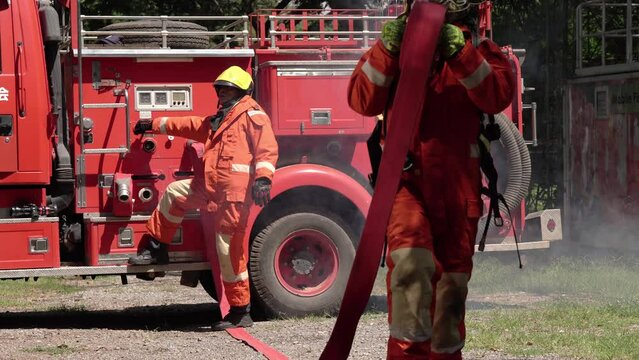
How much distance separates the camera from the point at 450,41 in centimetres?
492

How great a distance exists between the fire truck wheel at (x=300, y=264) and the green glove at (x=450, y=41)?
451 centimetres

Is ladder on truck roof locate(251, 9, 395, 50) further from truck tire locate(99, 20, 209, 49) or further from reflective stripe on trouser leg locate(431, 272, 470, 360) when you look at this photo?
reflective stripe on trouser leg locate(431, 272, 470, 360)

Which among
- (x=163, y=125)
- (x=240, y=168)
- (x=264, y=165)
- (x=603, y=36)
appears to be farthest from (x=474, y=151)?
(x=603, y=36)

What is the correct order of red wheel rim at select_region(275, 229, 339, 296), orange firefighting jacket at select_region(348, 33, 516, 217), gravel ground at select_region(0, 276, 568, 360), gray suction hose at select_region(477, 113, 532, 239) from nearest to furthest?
orange firefighting jacket at select_region(348, 33, 516, 217), gravel ground at select_region(0, 276, 568, 360), red wheel rim at select_region(275, 229, 339, 296), gray suction hose at select_region(477, 113, 532, 239)

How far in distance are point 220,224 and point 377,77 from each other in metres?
3.99

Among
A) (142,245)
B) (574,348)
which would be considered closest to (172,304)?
(142,245)

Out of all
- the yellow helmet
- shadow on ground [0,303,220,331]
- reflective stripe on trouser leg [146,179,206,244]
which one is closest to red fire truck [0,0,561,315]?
reflective stripe on trouser leg [146,179,206,244]

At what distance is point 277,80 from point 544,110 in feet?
20.0

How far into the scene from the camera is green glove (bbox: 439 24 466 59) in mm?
4918

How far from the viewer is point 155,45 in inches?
367

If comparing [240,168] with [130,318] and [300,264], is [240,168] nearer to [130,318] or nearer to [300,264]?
[300,264]

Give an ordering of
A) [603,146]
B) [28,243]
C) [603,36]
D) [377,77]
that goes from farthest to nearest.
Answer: [603,146] < [603,36] < [28,243] < [377,77]

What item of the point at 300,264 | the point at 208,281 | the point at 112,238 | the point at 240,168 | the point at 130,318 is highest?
the point at 240,168

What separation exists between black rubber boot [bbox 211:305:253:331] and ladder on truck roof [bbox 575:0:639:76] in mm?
5840
